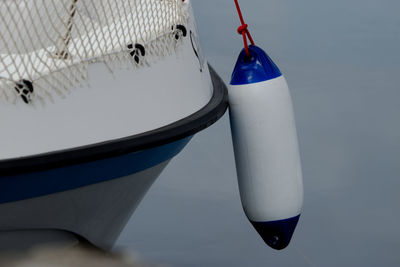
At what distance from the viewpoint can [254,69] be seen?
3320 millimetres

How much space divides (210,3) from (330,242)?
3853 millimetres

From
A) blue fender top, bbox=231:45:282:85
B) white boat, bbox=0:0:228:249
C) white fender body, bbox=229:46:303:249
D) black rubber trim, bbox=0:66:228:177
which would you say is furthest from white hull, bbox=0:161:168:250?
blue fender top, bbox=231:45:282:85

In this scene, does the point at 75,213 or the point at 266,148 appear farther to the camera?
the point at 266,148

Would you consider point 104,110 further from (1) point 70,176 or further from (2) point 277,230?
(2) point 277,230

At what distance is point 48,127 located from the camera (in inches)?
97.9

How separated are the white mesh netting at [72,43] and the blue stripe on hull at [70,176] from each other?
23 centimetres

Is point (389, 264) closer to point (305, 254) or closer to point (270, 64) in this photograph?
point (305, 254)

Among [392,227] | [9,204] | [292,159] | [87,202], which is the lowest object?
[392,227]

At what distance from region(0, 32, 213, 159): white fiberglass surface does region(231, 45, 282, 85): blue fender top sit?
34 cm

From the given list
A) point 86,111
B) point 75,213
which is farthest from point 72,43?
point 75,213

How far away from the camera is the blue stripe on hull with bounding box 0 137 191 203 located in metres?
2.51

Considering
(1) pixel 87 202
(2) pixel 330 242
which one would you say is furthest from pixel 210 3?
(1) pixel 87 202

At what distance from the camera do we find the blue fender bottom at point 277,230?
344 centimetres

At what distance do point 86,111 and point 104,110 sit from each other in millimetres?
67
